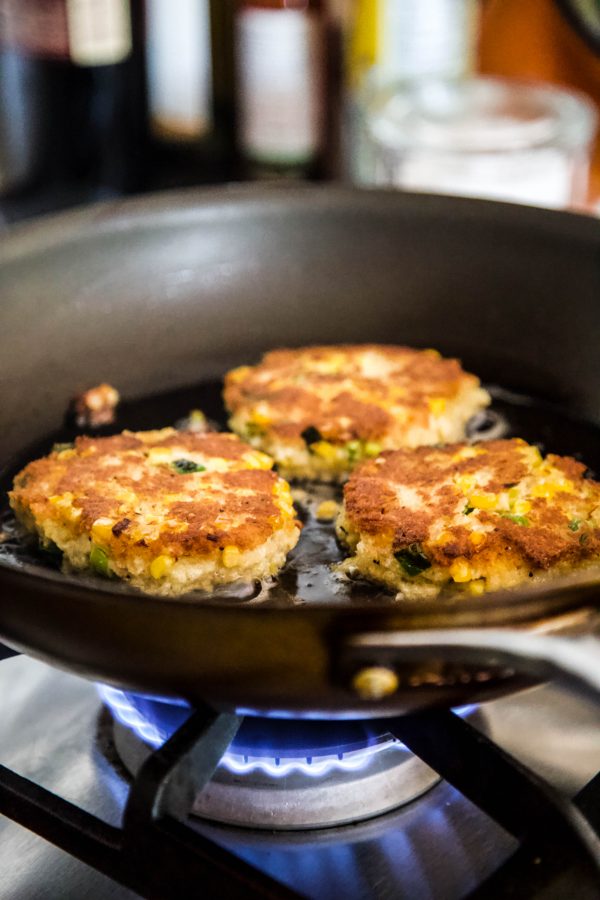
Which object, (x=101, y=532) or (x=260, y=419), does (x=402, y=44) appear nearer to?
(x=260, y=419)

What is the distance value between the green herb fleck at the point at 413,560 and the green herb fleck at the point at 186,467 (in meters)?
0.27

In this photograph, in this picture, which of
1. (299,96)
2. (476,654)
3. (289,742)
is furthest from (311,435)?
(299,96)

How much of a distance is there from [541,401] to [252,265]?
46 cm

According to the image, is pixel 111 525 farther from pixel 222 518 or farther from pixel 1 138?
pixel 1 138

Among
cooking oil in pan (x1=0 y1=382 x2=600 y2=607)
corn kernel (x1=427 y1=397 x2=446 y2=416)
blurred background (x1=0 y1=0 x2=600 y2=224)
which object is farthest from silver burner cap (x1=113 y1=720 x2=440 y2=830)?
blurred background (x1=0 y1=0 x2=600 y2=224)

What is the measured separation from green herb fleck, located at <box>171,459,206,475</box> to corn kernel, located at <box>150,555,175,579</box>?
0.57 ft

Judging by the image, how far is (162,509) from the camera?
3.66ft

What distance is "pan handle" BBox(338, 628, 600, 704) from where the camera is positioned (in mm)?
675

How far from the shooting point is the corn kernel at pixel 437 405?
1.30 m

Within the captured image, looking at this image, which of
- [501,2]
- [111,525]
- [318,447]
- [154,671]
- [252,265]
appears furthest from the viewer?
[501,2]

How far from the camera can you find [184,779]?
0.82m

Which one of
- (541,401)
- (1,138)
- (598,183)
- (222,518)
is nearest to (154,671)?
(222,518)

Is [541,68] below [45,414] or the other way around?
the other way around

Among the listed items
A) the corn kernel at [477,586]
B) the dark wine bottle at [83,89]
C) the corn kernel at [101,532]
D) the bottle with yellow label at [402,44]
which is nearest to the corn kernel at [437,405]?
the corn kernel at [477,586]
